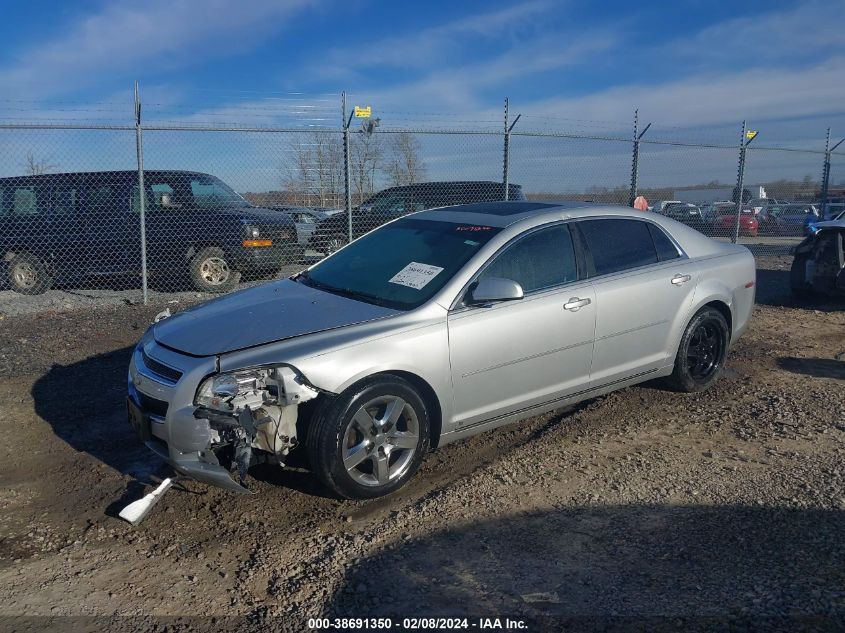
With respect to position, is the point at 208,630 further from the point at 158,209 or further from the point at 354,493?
the point at 158,209

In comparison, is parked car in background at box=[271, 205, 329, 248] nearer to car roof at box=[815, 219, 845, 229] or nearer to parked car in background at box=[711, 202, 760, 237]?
car roof at box=[815, 219, 845, 229]

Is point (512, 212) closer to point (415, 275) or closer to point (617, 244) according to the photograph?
point (617, 244)

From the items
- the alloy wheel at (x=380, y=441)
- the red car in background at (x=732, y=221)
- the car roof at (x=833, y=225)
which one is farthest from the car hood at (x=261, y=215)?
the red car in background at (x=732, y=221)

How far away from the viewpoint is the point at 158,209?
9.61m

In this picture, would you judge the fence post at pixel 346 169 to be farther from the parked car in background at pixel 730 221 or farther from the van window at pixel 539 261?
the parked car in background at pixel 730 221

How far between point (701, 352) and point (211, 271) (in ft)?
22.7

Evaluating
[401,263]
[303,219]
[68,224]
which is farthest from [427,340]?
[303,219]

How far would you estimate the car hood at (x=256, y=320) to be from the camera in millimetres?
3656

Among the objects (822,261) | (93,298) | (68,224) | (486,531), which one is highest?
(68,224)

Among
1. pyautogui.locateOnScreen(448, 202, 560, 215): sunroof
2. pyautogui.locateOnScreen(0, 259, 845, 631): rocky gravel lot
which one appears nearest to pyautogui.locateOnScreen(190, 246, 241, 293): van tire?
pyautogui.locateOnScreen(0, 259, 845, 631): rocky gravel lot

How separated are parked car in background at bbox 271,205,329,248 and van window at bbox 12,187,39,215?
10.9 feet

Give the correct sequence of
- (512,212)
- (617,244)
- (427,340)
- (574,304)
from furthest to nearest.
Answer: (617,244) → (512,212) → (574,304) → (427,340)

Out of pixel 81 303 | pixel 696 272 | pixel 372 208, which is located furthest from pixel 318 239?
pixel 696 272

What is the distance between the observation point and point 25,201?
9789 millimetres
